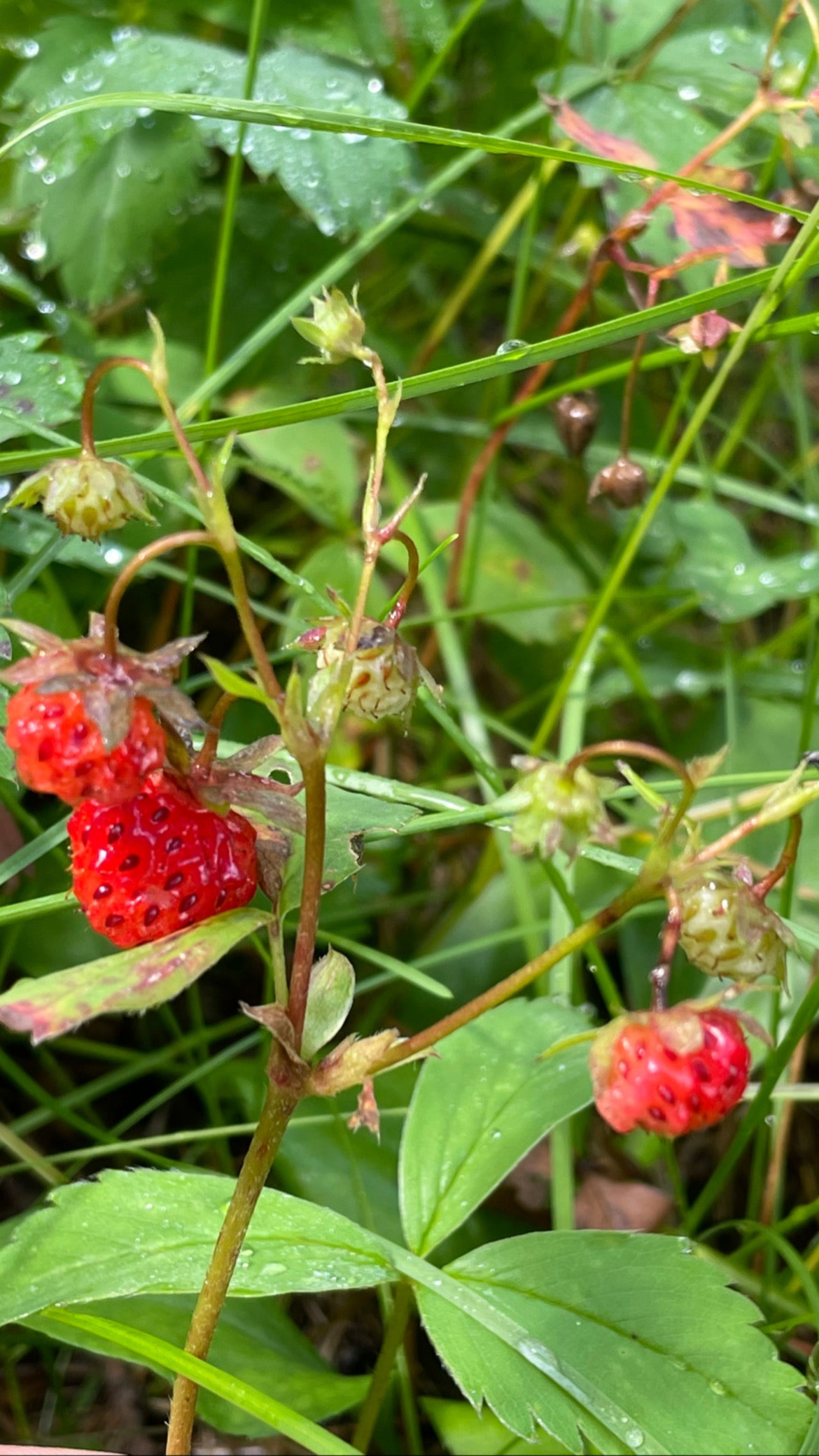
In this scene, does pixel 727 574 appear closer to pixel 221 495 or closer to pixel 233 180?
pixel 233 180

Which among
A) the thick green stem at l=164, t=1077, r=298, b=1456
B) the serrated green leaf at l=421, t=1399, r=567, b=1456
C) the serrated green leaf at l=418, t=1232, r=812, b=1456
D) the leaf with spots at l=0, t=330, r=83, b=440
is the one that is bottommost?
the serrated green leaf at l=421, t=1399, r=567, b=1456

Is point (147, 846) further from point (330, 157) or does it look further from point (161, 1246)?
point (330, 157)

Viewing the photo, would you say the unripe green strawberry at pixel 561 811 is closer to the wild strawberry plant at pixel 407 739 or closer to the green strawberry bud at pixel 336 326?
the wild strawberry plant at pixel 407 739

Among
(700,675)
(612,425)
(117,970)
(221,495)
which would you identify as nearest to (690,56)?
(612,425)

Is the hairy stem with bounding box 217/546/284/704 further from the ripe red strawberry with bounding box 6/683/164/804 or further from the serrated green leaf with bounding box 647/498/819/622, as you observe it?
the serrated green leaf with bounding box 647/498/819/622

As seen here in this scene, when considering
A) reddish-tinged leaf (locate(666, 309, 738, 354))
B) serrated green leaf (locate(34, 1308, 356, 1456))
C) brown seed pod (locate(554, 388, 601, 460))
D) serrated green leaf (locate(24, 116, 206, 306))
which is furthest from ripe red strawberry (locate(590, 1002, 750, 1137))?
serrated green leaf (locate(24, 116, 206, 306))

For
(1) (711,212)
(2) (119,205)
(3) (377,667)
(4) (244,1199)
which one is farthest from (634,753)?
(2) (119,205)
